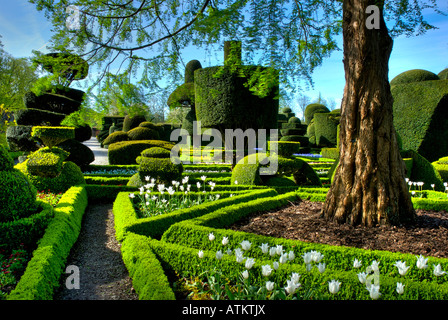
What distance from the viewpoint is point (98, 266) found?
3.94m

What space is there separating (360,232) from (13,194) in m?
5.14

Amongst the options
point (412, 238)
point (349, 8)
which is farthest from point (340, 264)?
point (349, 8)

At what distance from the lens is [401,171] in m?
4.25

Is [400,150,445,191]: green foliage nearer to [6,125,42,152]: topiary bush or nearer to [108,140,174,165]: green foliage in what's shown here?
[108,140,174,165]: green foliage

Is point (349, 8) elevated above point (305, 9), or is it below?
Answer: below

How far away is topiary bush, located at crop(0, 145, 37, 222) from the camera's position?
4379 mm

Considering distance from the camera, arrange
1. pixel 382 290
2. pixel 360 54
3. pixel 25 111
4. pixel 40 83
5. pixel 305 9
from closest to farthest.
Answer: pixel 382 290
pixel 40 83
pixel 360 54
pixel 305 9
pixel 25 111

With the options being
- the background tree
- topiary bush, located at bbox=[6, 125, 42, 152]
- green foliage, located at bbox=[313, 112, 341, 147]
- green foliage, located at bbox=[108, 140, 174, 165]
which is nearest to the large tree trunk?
the background tree

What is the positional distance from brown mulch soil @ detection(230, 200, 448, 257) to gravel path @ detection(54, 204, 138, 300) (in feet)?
6.10

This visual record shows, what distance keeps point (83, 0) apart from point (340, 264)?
4783 mm

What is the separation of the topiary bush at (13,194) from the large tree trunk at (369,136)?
195 inches

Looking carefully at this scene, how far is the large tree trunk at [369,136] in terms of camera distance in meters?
4.08

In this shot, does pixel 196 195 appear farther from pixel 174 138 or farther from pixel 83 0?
pixel 174 138


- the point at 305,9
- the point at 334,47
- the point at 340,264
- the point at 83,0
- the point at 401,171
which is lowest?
the point at 340,264
